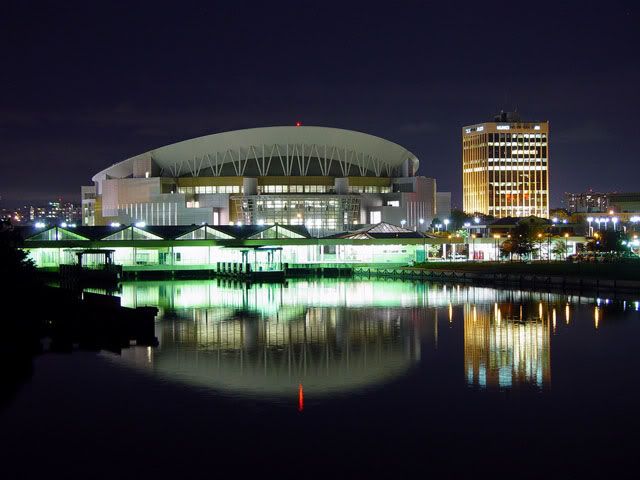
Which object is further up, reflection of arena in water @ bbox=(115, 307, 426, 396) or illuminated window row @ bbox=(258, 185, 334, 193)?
illuminated window row @ bbox=(258, 185, 334, 193)

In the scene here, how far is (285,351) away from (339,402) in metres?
8.20

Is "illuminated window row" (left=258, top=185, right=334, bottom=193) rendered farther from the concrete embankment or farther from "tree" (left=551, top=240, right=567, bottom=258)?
the concrete embankment

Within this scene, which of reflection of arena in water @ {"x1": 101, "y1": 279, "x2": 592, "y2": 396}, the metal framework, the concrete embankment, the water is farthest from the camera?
the metal framework

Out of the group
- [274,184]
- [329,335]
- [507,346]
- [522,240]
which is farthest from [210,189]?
[507,346]

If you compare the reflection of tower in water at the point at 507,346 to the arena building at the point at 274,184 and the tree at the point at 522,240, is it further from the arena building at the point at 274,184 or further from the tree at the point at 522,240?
the arena building at the point at 274,184

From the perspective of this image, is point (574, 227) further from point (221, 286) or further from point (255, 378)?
point (255, 378)

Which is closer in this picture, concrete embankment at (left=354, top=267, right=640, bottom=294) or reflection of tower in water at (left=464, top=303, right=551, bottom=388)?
reflection of tower in water at (left=464, top=303, right=551, bottom=388)

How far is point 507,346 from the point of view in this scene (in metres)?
31.3

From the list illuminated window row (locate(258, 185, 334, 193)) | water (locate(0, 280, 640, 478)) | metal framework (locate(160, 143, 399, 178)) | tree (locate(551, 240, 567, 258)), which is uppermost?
metal framework (locate(160, 143, 399, 178))

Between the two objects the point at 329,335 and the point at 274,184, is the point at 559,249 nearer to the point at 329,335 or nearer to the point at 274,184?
the point at 274,184

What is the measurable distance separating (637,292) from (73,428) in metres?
39.5

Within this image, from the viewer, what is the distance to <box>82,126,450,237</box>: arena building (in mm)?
104500

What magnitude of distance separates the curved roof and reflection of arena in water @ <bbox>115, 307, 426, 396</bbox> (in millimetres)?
68490

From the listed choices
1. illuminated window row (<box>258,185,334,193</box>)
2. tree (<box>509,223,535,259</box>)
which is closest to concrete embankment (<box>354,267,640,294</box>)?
tree (<box>509,223,535,259</box>)
